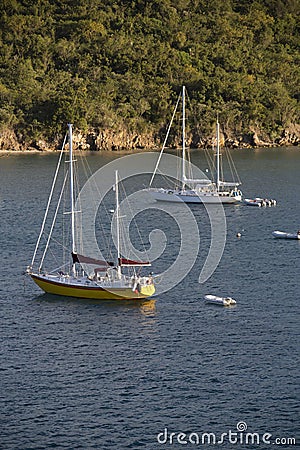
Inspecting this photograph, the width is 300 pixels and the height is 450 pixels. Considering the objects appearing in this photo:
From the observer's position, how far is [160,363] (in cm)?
4528

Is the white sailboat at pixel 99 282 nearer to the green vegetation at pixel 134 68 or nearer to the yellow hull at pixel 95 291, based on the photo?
the yellow hull at pixel 95 291

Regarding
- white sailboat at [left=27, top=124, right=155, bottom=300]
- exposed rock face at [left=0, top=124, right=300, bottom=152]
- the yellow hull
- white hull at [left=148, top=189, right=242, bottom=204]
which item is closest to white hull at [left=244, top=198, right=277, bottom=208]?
white hull at [left=148, top=189, right=242, bottom=204]

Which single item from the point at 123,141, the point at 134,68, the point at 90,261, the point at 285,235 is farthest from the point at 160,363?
the point at 134,68

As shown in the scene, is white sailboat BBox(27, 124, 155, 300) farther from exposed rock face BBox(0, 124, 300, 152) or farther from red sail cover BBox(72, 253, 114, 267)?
exposed rock face BBox(0, 124, 300, 152)

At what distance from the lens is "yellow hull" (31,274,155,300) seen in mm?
54594

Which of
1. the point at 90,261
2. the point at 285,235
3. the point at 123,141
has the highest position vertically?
the point at 123,141

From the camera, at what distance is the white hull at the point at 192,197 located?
3674 inches

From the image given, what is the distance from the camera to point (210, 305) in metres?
54.6

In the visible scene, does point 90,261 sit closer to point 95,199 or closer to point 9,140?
point 95,199

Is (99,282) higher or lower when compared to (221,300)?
higher

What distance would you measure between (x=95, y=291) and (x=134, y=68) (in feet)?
415

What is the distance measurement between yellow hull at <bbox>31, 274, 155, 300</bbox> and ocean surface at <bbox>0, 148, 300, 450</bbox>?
0.50 metres

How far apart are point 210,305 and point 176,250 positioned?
15469 mm

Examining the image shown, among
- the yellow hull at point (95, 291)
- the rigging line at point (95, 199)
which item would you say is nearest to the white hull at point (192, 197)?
the rigging line at point (95, 199)
